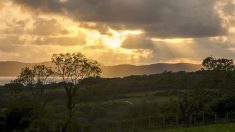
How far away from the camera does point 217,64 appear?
11800 centimetres

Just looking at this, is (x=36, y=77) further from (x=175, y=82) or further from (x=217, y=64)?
(x=175, y=82)

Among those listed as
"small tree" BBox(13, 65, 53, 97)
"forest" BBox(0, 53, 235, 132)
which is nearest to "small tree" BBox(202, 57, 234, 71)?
"forest" BBox(0, 53, 235, 132)

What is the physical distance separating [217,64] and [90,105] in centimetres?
3488

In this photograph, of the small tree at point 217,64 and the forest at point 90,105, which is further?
the small tree at point 217,64

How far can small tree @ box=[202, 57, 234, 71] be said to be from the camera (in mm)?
116369

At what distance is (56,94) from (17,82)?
14450 mm

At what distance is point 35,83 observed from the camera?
95000 millimetres

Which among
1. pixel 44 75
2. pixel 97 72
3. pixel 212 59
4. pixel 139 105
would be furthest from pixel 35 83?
pixel 212 59

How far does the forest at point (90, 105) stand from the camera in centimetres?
8600

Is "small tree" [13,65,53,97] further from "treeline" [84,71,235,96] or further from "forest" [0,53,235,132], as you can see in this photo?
"treeline" [84,71,235,96]

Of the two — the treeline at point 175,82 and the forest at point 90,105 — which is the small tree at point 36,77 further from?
the treeline at point 175,82

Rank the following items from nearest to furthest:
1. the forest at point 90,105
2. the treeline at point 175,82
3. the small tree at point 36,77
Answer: the forest at point 90,105, the small tree at point 36,77, the treeline at point 175,82

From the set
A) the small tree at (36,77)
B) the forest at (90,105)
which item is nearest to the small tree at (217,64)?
the forest at (90,105)

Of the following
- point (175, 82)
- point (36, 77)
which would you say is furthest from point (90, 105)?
point (175, 82)
